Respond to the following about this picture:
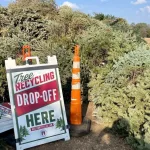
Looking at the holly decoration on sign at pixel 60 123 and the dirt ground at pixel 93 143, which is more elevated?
the holly decoration on sign at pixel 60 123

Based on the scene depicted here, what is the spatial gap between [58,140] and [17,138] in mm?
697

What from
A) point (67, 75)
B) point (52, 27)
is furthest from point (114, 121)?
point (52, 27)

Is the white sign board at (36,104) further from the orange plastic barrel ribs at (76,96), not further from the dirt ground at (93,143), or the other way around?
the orange plastic barrel ribs at (76,96)

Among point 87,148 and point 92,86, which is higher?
point 92,86

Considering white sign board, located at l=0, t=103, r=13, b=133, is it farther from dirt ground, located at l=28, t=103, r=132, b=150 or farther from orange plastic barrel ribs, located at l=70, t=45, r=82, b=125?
orange plastic barrel ribs, located at l=70, t=45, r=82, b=125

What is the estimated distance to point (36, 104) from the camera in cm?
394

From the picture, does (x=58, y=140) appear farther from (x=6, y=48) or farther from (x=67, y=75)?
(x=6, y=48)

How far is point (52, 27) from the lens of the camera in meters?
9.66

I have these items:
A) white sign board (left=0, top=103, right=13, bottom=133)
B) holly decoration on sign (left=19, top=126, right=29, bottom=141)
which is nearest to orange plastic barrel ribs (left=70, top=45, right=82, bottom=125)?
holly decoration on sign (left=19, top=126, right=29, bottom=141)

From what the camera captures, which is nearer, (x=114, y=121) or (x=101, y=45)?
(x=114, y=121)

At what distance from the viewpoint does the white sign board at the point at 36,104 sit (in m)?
3.74

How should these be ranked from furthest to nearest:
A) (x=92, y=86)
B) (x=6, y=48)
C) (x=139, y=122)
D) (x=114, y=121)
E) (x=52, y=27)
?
1. (x=52, y=27)
2. (x=6, y=48)
3. (x=92, y=86)
4. (x=114, y=121)
5. (x=139, y=122)

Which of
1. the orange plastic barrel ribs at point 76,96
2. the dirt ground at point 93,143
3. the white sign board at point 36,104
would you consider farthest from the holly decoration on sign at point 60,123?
the orange plastic barrel ribs at point 76,96

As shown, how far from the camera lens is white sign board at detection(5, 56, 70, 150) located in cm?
374
